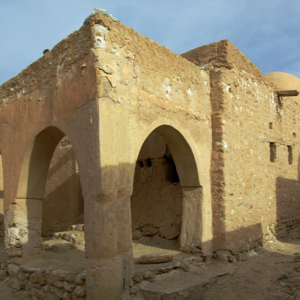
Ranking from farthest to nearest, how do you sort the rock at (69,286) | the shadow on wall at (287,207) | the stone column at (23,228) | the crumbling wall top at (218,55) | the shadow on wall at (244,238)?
1. the shadow on wall at (287,207)
2. the crumbling wall top at (218,55)
3. the shadow on wall at (244,238)
4. the stone column at (23,228)
5. the rock at (69,286)

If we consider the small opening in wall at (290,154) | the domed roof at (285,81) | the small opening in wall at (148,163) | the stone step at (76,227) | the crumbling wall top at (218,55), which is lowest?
the stone step at (76,227)

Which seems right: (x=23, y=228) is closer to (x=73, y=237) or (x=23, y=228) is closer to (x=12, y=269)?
(x=12, y=269)

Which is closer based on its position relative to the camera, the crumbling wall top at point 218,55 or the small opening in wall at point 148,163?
the crumbling wall top at point 218,55

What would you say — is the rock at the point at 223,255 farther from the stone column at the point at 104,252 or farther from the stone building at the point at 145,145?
the stone column at the point at 104,252

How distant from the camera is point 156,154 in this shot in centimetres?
740

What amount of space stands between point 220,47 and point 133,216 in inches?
159

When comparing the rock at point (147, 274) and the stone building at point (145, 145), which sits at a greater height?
the stone building at point (145, 145)

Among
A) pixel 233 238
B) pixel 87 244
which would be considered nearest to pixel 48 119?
pixel 87 244

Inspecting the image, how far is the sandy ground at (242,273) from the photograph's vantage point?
16.0 ft

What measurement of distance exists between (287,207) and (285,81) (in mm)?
3945

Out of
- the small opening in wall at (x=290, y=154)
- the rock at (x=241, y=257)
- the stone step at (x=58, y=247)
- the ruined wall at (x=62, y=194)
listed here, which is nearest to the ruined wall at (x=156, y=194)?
the rock at (x=241, y=257)

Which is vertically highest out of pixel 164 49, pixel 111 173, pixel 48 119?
pixel 164 49

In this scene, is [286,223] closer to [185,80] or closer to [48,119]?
[185,80]

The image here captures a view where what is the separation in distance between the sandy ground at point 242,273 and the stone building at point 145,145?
0.32 m
